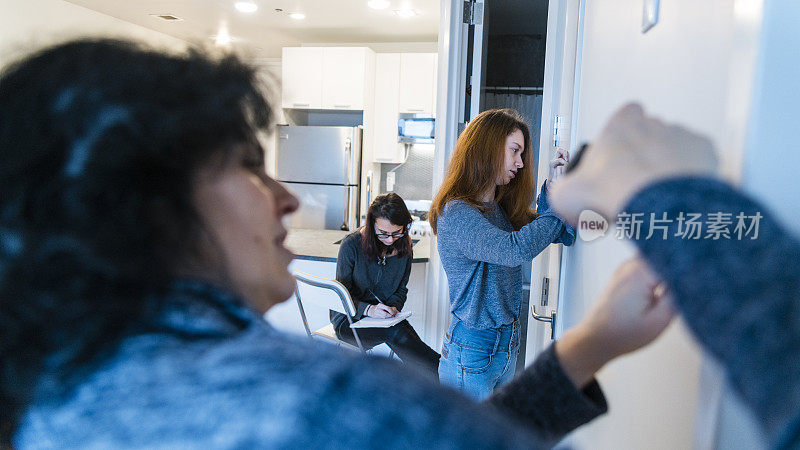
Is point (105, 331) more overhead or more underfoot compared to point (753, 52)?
more underfoot

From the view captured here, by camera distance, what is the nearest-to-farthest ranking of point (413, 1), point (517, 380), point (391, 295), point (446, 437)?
point (446, 437), point (517, 380), point (391, 295), point (413, 1)

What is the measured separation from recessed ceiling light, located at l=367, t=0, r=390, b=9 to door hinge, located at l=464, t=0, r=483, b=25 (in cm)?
176

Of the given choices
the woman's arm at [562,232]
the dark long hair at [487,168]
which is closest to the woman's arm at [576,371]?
the woman's arm at [562,232]

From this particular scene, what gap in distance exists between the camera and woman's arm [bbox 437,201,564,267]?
1133mm

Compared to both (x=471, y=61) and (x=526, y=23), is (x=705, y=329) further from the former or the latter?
(x=526, y=23)

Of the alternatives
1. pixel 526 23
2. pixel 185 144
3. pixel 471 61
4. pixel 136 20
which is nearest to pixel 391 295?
pixel 471 61

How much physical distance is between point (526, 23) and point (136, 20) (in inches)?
130

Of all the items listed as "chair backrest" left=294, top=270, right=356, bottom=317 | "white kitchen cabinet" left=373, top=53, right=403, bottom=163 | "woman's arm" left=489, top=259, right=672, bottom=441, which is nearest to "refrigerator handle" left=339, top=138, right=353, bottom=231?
"white kitchen cabinet" left=373, top=53, right=403, bottom=163

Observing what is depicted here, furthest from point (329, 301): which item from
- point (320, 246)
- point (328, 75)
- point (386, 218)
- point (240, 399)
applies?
point (328, 75)

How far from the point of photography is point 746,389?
231mm

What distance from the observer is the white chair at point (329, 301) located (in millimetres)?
2016

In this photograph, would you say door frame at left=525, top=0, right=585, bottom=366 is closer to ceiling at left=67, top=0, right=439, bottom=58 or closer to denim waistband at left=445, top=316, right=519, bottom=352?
denim waistband at left=445, top=316, right=519, bottom=352

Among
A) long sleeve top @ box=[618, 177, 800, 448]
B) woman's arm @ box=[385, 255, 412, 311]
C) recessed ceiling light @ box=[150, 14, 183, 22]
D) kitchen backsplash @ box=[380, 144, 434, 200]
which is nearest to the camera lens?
long sleeve top @ box=[618, 177, 800, 448]

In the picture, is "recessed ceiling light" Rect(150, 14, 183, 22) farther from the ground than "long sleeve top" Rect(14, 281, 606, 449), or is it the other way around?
"recessed ceiling light" Rect(150, 14, 183, 22)
